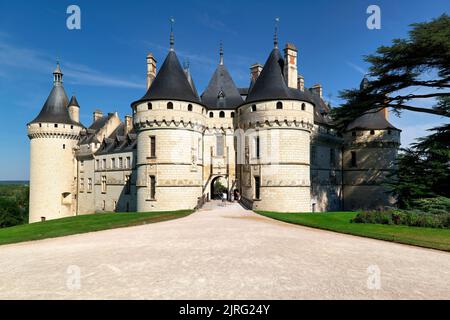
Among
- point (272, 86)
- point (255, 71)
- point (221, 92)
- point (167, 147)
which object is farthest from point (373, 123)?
point (167, 147)

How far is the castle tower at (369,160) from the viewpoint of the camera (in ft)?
109

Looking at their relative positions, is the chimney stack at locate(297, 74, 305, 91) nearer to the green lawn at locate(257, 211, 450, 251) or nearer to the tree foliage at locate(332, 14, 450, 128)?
the tree foliage at locate(332, 14, 450, 128)

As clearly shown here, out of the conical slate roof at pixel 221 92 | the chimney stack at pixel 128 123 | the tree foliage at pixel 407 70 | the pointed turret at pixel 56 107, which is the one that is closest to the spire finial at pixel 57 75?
the pointed turret at pixel 56 107

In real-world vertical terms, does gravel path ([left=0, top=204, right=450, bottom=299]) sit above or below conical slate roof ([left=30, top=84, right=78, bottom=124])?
below

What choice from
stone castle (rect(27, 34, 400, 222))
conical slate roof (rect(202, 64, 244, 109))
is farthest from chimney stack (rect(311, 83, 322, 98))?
conical slate roof (rect(202, 64, 244, 109))

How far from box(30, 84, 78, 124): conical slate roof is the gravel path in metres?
31.9

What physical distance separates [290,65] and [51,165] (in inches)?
1339

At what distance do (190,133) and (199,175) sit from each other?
3.91 meters

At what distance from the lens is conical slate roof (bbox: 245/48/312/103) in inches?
940

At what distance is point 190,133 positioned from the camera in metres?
24.5

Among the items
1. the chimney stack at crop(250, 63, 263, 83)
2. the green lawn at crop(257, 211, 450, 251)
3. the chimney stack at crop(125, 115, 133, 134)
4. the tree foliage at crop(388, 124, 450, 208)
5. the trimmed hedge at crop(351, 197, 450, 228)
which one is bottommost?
the green lawn at crop(257, 211, 450, 251)

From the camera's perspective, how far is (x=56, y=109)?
39844 mm
